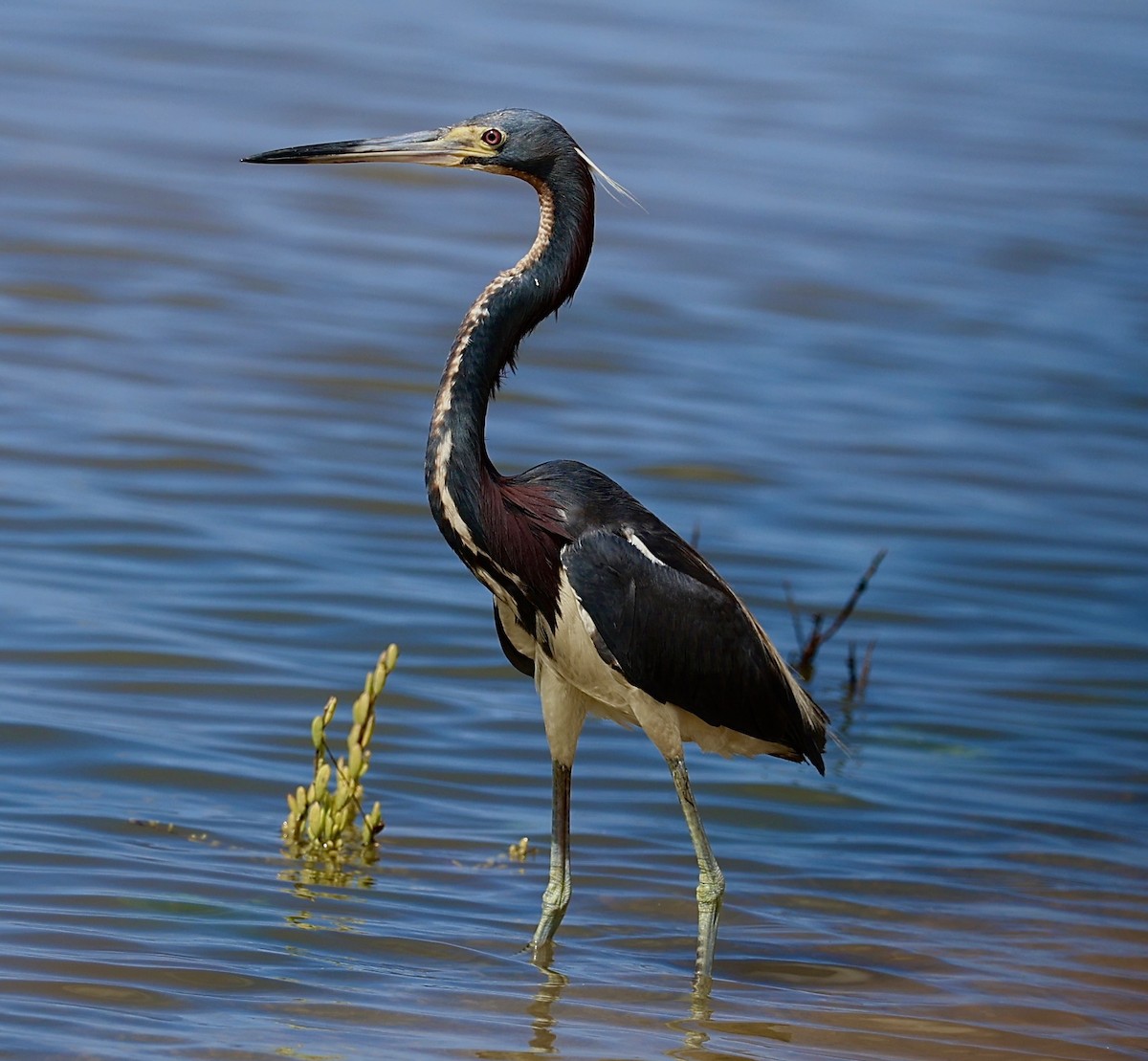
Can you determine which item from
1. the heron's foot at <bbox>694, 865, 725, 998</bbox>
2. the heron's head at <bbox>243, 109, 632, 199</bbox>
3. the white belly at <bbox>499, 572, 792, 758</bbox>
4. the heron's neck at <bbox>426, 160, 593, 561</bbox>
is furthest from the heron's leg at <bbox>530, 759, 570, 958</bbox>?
the heron's head at <bbox>243, 109, 632, 199</bbox>

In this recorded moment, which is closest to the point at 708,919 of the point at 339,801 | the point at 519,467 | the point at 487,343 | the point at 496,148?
the point at 339,801

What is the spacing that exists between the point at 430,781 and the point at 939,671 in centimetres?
284

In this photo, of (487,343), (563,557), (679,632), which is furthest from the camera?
(679,632)

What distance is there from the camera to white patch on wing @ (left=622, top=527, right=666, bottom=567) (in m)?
5.61

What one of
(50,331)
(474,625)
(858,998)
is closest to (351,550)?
(474,625)

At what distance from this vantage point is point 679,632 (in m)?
5.66

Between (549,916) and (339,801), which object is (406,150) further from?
(549,916)

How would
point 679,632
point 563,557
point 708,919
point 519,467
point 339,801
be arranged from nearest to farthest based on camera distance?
1. point 563,557
2. point 679,632
3. point 708,919
4. point 339,801
5. point 519,467

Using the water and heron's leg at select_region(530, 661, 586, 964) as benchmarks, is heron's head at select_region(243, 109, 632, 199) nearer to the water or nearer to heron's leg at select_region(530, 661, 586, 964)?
heron's leg at select_region(530, 661, 586, 964)

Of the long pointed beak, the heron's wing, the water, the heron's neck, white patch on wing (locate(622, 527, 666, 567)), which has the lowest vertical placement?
the water

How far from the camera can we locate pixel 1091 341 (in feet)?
49.0

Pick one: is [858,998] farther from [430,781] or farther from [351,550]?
[351,550]

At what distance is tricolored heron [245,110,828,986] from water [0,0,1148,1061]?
0.76 m

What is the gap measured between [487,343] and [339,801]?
1.79 metres
